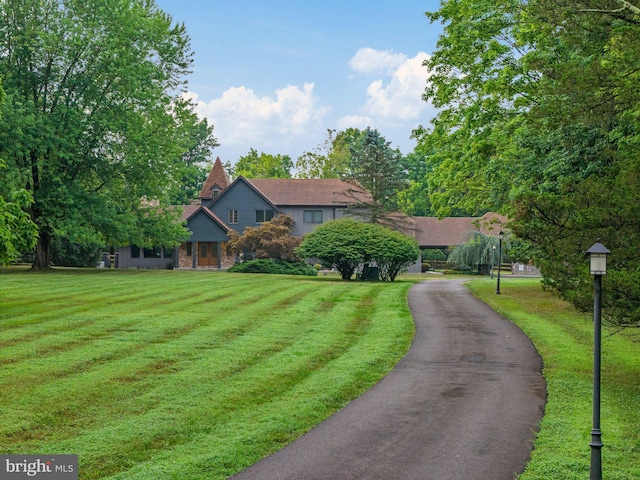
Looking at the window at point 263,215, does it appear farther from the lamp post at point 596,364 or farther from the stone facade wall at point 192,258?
the lamp post at point 596,364

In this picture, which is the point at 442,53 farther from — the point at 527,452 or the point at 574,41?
the point at 527,452

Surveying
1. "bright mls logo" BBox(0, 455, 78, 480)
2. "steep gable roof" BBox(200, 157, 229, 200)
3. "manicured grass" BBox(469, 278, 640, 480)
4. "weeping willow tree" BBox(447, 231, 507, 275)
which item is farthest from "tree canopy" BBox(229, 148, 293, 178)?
"bright mls logo" BBox(0, 455, 78, 480)

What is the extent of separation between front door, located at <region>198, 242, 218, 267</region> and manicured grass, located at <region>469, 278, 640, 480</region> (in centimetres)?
3863

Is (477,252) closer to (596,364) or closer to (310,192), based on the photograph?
(310,192)

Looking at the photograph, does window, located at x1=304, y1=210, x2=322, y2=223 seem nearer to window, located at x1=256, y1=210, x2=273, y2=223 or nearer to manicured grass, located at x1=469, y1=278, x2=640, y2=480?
window, located at x1=256, y1=210, x2=273, y2=223

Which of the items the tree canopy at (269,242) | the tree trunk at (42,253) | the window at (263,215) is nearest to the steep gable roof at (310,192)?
the window at (263,215)

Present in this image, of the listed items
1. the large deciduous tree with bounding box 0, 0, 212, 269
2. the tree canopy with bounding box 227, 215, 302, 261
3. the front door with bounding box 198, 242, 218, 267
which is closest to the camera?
the large deciduous tree with bounding box 0, 0, 212, 269

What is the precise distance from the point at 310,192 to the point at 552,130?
42.6m

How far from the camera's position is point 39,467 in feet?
27.5

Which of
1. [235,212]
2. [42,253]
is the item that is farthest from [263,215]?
[42,253]

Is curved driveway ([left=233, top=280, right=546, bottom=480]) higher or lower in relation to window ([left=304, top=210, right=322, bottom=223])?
lower

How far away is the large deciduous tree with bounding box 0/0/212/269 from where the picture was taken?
124ft

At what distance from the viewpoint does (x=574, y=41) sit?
16.9m

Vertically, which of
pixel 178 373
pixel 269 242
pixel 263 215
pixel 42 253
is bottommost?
pixel 178 373
